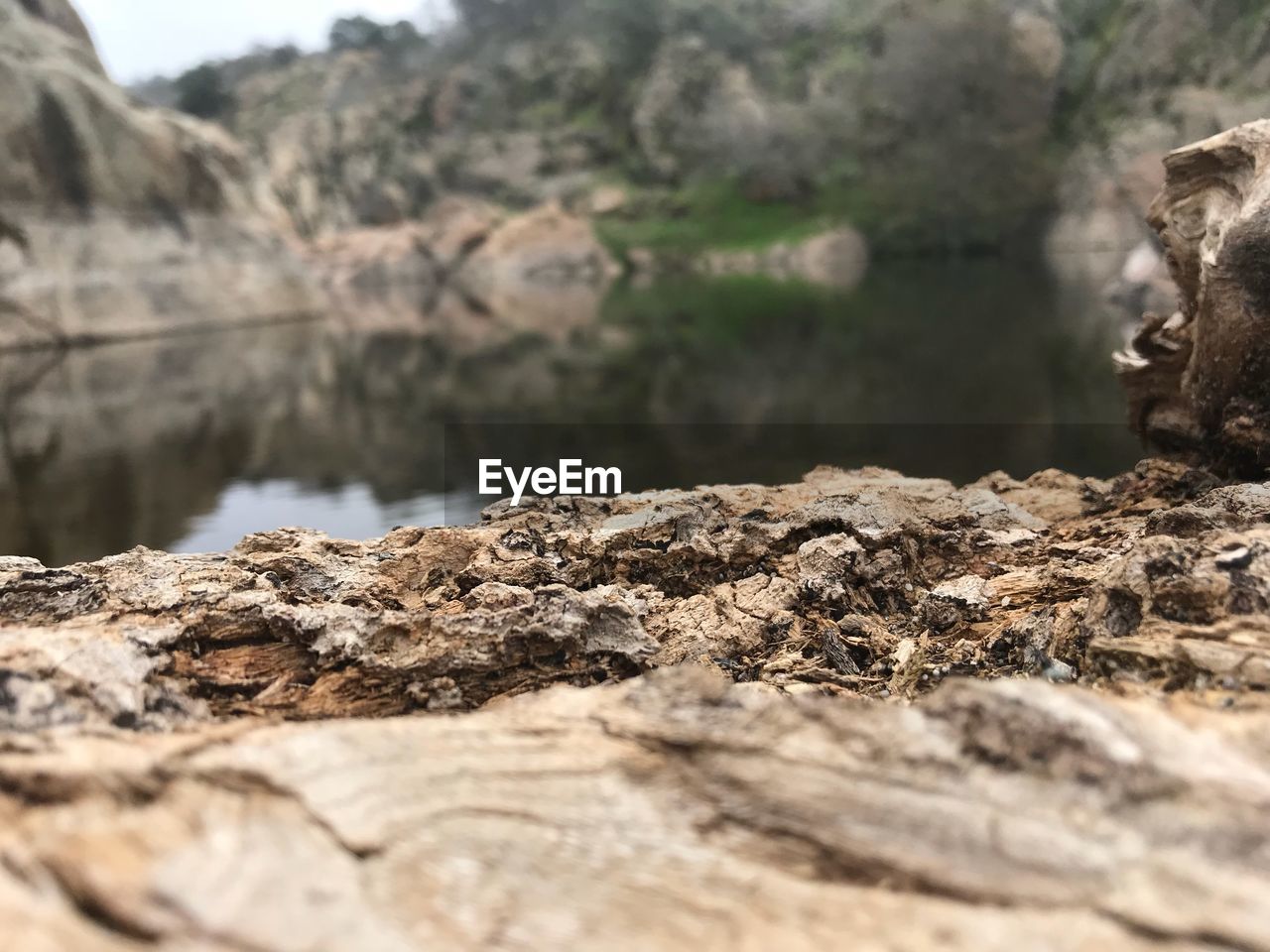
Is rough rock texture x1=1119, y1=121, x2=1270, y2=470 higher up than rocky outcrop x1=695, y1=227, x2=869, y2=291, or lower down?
lower down

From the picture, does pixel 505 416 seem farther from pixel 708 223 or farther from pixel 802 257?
pixel 708 223

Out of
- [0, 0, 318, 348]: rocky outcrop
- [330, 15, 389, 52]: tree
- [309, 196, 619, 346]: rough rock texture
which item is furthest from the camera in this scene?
[330, 15, 389, 52]: tree

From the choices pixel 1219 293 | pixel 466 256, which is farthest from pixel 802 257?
pixel 1219 293

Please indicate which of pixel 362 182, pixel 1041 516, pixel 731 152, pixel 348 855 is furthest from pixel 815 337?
pixel 362 182

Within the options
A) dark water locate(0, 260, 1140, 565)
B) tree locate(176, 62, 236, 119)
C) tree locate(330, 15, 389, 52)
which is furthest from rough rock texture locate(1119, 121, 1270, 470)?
tree locate(330, 15, 389, 52)

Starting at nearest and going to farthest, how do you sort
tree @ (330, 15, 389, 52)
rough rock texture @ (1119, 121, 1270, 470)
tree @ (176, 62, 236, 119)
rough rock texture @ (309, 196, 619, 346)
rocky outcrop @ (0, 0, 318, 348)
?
rough rock texture @ (1119, 121, 1270, 470), rocky outcrop @ (0, 0, 318, 348), rough rock texture @ (309, 196, 619, 346), tree @ (176, 62, 236, 119), tree @ (330, 15, 389, 52)

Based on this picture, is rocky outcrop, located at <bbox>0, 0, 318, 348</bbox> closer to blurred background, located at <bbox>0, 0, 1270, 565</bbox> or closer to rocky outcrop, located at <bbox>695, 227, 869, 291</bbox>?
blurred background, located at <bbox>0, 0, 1270, 565</bbox>

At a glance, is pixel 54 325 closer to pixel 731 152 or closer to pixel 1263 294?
pixel 1263 294
